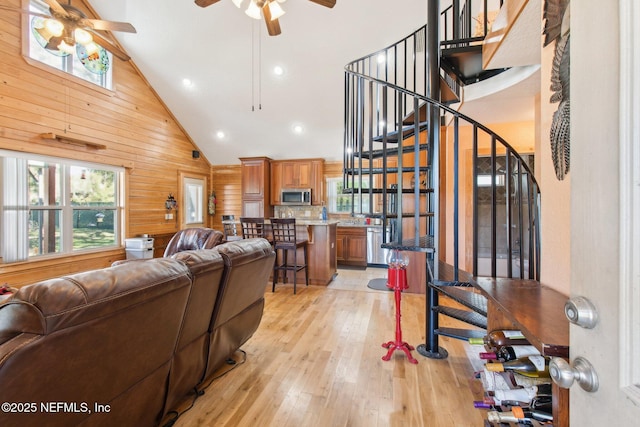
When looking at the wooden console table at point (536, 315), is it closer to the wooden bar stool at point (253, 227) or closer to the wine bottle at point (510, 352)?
the wine bottle at point (510, 352)

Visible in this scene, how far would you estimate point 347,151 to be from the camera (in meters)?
2.83

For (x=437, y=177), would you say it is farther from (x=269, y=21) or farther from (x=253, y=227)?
(x=253, y=227)

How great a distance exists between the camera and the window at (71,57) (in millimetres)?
3602

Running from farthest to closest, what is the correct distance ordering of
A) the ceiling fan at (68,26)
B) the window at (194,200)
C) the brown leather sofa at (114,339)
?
the window at (194,200)
the ceiling fan at (68,26)
the brown leather sofa at (114,339)

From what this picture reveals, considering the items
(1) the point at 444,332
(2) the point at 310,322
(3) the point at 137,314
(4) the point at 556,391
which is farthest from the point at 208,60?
(4) the point at 556,391

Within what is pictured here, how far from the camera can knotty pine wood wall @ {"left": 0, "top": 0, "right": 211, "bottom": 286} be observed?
3.40m

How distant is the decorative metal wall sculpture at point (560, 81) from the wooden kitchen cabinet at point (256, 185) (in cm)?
577

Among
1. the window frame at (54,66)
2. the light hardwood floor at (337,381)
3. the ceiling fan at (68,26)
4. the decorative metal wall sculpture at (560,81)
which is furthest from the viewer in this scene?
the window frame at (54,66)

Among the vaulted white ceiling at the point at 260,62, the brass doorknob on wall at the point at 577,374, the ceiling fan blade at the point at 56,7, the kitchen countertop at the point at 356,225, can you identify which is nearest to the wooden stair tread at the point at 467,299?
the brass doorknob on wall at the point at 577,374

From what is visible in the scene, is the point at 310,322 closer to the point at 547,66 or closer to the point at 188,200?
the point at 547,66

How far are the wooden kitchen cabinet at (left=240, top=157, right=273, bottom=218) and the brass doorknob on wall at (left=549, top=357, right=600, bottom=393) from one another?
6253mm

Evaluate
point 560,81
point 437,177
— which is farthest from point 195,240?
point 560,81

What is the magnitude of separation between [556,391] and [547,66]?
1.36 metres

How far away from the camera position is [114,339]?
1074 millimetres
